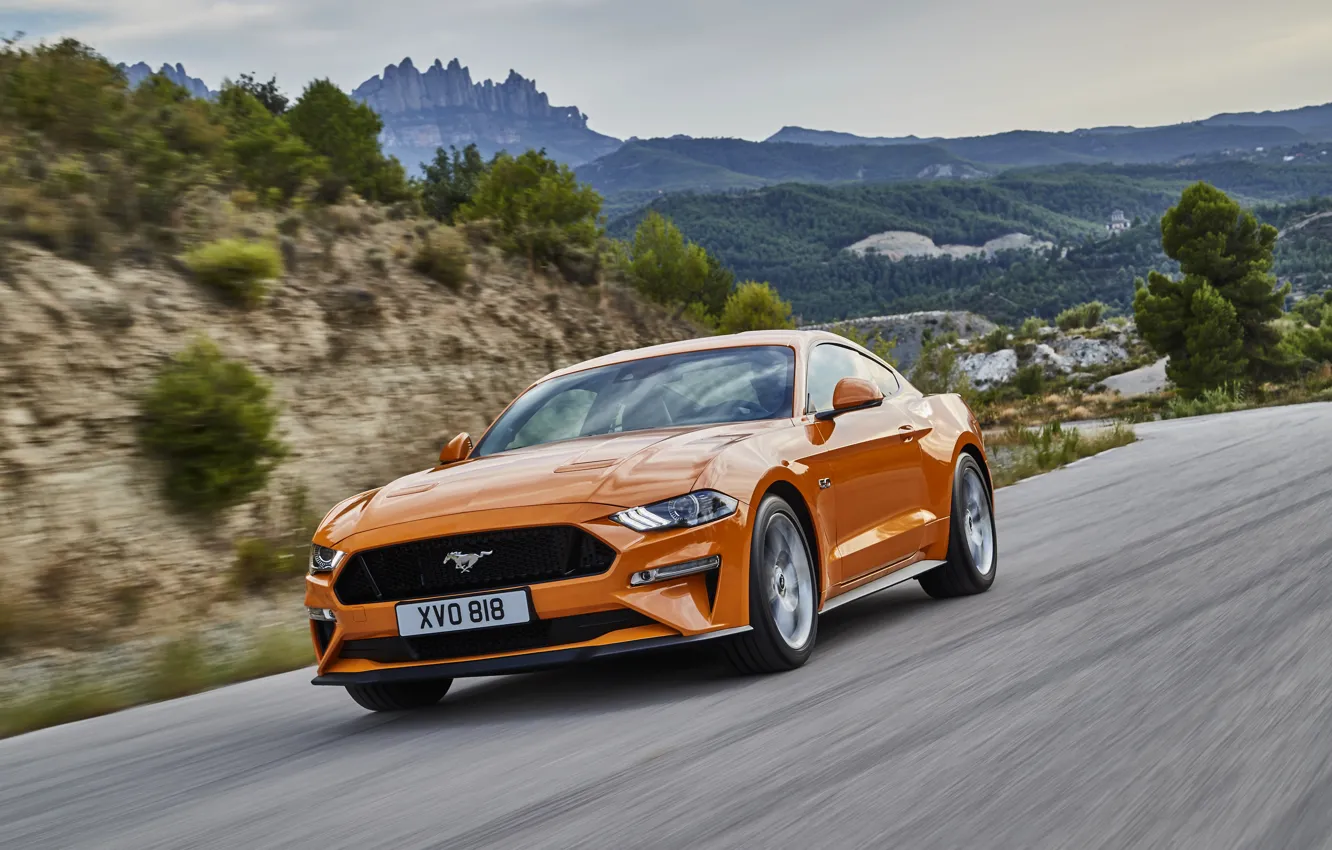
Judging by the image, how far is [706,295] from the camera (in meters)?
79.9

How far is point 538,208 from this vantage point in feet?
145

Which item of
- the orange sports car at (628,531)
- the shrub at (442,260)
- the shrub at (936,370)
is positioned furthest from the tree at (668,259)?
the orange sports car at (628,531)

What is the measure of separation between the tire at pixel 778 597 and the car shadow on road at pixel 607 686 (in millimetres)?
114

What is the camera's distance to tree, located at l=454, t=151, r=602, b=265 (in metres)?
25.8

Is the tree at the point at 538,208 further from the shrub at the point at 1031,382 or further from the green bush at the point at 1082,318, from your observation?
the green bush at the point at 1082,318

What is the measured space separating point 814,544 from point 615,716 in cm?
132

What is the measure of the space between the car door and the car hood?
37cm

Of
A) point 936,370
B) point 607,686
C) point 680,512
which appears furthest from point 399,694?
point 936,370

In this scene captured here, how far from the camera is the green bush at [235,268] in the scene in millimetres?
15945

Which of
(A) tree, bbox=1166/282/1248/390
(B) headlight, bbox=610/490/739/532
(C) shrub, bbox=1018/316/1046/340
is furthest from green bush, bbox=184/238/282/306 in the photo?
(C) shrub, bbox=1018/316/1046/340

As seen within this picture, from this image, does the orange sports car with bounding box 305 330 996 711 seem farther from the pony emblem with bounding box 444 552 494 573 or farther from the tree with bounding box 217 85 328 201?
the tree with bounding box 217 85 328 201

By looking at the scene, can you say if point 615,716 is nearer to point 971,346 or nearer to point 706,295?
point 706,295

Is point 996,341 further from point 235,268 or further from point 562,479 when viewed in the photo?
point 562,479

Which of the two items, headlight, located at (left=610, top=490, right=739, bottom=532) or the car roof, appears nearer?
headlight, located at (left=610, top=490, right=739, bottom=532)
